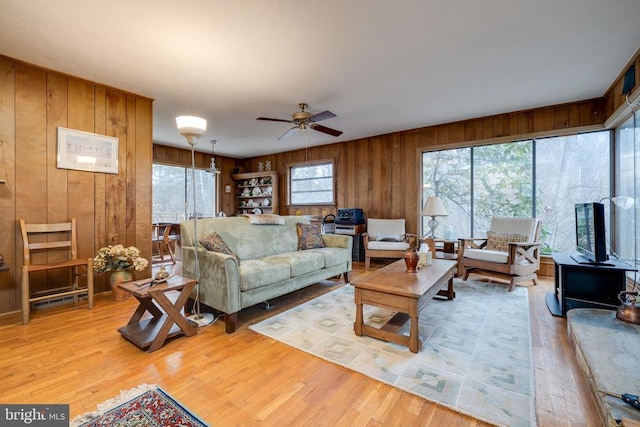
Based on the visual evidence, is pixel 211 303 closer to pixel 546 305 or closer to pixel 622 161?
pixel 546 305

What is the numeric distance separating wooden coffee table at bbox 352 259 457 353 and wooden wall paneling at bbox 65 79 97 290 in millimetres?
3183

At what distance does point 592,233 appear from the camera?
8.54 feet

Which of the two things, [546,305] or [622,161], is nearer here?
[546,305]

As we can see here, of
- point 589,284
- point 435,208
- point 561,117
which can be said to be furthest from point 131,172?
point 561,117

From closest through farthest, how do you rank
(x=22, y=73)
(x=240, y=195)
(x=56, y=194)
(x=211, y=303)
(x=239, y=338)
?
(x=239, y=338), (x=211, y=303), (x=22, y=73), (x=56, y=194), (x=240, y=195)

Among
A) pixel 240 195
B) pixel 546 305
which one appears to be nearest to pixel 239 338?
pixel 546 305

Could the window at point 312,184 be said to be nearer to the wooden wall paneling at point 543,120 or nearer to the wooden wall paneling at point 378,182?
the wooden wall paneling at point 378,182

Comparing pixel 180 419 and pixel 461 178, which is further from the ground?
pixel 461 178

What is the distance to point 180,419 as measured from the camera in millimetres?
1354

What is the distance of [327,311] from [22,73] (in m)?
3.91

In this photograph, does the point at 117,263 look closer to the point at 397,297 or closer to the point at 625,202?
the point at 397,297

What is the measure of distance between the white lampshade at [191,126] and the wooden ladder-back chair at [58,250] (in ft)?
5.69

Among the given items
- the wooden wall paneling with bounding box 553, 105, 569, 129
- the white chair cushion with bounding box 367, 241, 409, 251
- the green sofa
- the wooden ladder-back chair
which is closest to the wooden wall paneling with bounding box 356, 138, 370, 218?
the white chair cushion with bounding box 367, 241, 409, 251

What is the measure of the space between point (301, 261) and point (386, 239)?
7.43 feet
